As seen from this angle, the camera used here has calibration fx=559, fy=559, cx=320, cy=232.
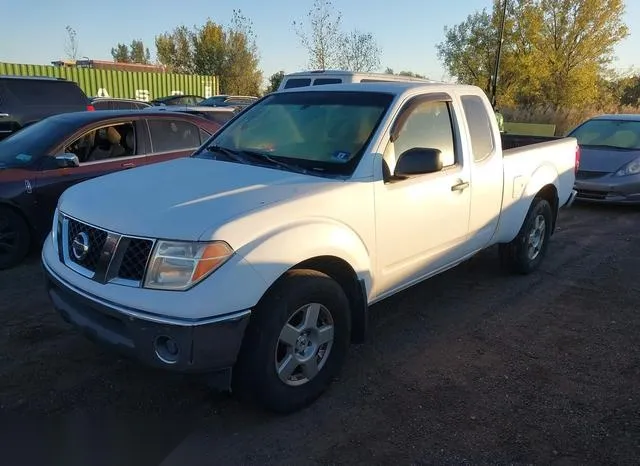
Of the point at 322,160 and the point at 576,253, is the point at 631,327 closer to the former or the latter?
the point at 576,253

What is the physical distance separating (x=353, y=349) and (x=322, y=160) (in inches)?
54.6

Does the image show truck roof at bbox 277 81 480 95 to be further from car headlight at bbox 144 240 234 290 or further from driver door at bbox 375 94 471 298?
car headlight at bbox 144 240 234 290

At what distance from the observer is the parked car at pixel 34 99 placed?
33.8 ft

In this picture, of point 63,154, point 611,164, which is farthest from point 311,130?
point 611,164

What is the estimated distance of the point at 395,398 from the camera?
340 cm

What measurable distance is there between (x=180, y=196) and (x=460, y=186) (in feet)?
7.16

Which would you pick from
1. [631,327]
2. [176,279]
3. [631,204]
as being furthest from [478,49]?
[176,279]

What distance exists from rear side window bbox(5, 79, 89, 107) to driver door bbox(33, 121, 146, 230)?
5.18 m

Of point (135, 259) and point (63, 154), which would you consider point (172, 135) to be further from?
point (135, 259)

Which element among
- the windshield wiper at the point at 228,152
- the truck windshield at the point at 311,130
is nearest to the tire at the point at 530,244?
the truck windshield at the point at 311,130

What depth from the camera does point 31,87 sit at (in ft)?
34.9

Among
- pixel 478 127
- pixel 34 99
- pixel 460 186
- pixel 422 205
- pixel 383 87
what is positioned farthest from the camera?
pixel 34 99

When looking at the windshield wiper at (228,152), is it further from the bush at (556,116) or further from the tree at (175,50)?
the tree at (175,50)

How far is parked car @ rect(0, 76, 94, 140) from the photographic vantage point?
10305 mm
